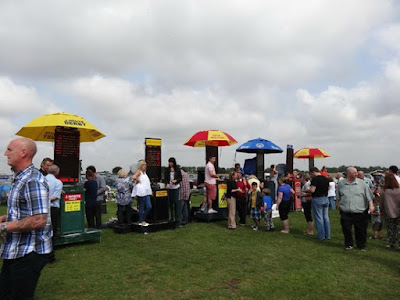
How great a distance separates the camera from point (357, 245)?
283 inches

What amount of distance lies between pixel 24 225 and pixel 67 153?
19.7 ft

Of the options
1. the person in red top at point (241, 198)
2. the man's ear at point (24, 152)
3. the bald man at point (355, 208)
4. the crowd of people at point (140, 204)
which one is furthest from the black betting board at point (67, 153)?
the bald man at point (355, 208)

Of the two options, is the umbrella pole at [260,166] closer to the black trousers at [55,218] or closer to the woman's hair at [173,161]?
the woman's hair at [173,161]

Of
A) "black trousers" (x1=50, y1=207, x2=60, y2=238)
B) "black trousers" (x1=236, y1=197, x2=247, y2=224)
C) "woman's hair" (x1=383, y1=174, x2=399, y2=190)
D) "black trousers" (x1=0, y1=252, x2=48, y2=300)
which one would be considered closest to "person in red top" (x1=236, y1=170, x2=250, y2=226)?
"black trousers" (x1=236, y1=197, x2=247, y2=224)

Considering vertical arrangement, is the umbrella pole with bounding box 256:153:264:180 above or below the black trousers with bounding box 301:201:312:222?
above

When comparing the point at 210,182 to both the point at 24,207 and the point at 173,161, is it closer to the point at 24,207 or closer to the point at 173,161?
the point at 173,161

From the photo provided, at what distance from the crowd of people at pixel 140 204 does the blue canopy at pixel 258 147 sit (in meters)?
1.00

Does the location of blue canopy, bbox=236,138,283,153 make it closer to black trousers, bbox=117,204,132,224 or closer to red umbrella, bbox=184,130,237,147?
red umbrella, bbox=184,130,237,147

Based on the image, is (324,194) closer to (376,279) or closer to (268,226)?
(268,226)

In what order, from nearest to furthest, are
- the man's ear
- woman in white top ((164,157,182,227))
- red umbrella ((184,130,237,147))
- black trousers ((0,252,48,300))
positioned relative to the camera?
black trousers ((0,252,48,300))
the man's ear
woman in white top ((164,157,182,227))
red umbrella ((184,130,237,147))

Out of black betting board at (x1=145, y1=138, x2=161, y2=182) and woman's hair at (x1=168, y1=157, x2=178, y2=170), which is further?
black betting board at (x1=145, y1=138, x2=161, y2=182)

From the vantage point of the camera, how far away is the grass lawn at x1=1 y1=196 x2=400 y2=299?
15.1ft

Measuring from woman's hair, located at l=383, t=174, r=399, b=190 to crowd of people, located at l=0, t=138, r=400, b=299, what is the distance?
0.06ft

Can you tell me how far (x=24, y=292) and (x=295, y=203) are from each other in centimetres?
1282
